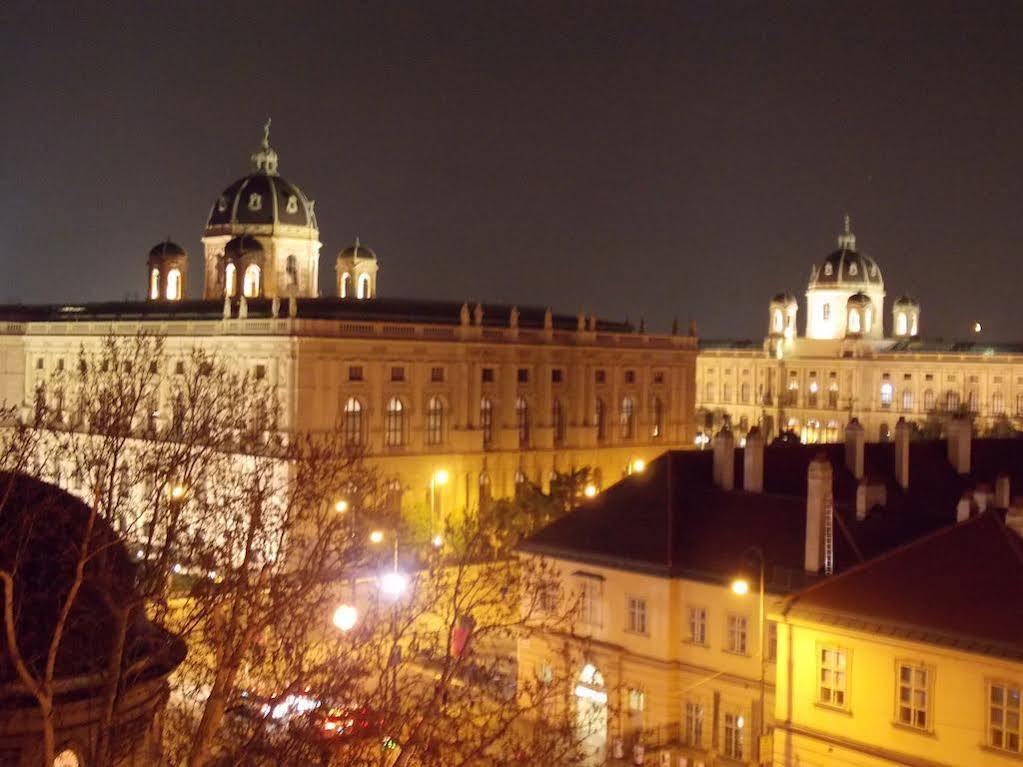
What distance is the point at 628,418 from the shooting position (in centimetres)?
9162

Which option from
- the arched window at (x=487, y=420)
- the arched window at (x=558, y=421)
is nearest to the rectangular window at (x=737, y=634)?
the arched window at (x=487, y=420)

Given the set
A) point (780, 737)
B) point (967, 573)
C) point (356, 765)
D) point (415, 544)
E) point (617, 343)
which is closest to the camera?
point (356, 765)

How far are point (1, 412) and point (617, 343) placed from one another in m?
71.0

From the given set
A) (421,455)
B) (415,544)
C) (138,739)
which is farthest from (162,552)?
(421,455)

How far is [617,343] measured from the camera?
90812mm

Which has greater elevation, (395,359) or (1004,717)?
(395,359)

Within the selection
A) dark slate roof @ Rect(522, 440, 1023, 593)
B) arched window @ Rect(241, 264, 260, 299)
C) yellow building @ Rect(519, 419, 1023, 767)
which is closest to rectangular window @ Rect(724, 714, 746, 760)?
yellow building @ Rect(519, 419, 1023, 767)

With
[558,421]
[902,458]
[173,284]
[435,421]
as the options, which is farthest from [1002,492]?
[173,284]

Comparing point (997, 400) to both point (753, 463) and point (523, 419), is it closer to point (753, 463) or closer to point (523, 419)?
point (523, 419)

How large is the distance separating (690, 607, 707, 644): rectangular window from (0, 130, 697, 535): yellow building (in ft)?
105

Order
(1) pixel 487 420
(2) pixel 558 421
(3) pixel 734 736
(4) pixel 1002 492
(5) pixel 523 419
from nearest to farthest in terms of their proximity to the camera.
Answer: (3) pixel 734 736 < (4) pixel 1002 492 < (1) pixel 487 420 < (5) pixel 523 419 < (2) pixel 558 421

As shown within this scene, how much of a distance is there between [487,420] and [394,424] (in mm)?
7282

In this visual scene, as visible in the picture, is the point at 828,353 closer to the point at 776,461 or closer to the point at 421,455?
the point at 421,455

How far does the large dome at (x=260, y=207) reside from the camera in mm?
97562
